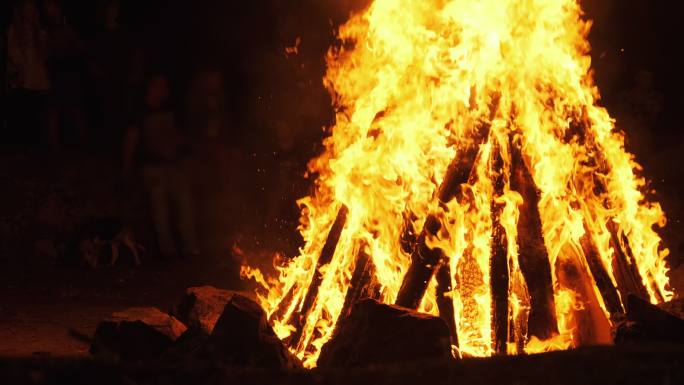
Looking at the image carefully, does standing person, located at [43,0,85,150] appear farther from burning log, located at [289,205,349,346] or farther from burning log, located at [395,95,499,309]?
burning log, located at [395,95,499,309]

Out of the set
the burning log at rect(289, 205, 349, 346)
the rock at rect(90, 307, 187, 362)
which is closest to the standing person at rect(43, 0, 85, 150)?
the burning log at rect(289, 205, 349, 346)

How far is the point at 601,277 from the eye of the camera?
5.14 m

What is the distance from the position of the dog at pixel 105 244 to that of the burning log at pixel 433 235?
493 centimetres

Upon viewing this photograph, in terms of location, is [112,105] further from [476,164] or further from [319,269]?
[476,164]

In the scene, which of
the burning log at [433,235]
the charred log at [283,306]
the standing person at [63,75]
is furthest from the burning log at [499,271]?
the standing person at [63,75]

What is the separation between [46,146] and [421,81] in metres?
6.73

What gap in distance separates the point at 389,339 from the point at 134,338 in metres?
1.75

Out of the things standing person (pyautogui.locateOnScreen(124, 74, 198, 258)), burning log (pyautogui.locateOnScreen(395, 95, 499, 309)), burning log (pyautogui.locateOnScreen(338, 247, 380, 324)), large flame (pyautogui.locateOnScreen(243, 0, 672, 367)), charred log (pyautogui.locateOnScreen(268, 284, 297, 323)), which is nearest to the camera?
burning log (pyautogui.locateOnScreen(395, 95, 499, 309))

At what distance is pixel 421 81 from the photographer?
18.3 feet

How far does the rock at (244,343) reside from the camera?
4266mm

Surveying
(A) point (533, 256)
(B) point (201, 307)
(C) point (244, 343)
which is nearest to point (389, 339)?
(C) point (244, 343)

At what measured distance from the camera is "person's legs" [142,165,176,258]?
8.96 metres

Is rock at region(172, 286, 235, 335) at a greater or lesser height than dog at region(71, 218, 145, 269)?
lesser

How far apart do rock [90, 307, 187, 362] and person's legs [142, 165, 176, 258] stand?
13.5ft
